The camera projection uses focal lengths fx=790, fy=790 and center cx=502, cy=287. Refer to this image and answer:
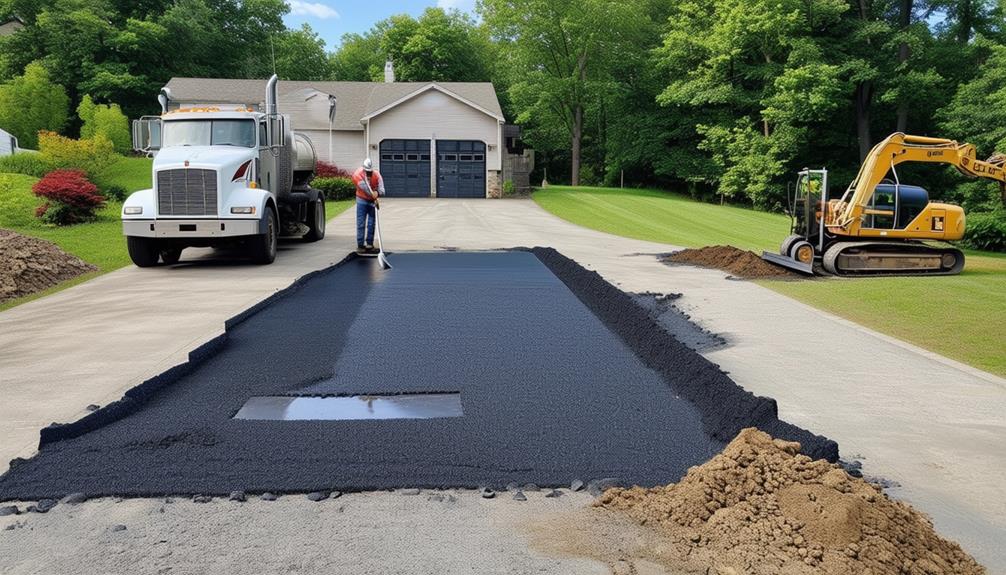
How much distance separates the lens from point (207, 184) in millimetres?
13641

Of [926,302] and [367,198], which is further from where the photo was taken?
[367,198]

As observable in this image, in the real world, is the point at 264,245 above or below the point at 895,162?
below

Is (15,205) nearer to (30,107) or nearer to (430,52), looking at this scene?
(30,107)

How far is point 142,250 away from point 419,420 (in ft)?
33.8

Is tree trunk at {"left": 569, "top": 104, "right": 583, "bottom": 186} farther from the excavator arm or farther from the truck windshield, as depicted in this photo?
the truck windshield

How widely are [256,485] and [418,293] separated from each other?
7262 mm

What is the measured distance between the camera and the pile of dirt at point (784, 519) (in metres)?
3.37

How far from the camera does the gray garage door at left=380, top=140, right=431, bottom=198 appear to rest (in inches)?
1558

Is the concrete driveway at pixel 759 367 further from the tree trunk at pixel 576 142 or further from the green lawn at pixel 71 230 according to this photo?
the tree trunk at pixel 576 142

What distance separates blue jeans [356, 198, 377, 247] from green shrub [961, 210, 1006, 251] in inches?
715

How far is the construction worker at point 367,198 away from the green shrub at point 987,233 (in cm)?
1820

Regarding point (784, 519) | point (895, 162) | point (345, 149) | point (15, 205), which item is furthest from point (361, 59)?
point (784, 519)

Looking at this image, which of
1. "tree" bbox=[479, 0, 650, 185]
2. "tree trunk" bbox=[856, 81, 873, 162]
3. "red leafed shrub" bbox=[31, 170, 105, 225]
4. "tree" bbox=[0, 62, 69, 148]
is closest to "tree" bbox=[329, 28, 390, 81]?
"tree" bbox=[479, 0, 650, 185]

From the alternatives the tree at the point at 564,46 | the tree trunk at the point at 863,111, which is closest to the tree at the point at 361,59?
the tree at the point at 564,46
